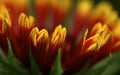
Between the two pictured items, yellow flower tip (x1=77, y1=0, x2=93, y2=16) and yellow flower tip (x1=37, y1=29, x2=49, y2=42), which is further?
yellow flower tip (x1=77, y1=0, x2=93, y2=16)

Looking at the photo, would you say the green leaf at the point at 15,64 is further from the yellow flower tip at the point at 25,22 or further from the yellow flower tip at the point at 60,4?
the yellow flower tip at the point at 60,4

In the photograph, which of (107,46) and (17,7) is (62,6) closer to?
(17,7)

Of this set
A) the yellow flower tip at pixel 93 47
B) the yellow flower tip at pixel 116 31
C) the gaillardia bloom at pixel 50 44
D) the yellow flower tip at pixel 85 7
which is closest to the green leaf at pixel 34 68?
the gaillardia bloom at pixel 50 44

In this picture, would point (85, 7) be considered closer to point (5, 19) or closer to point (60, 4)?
point (60, 4)

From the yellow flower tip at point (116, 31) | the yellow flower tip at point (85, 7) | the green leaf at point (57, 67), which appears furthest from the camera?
the yellow flower tip at point (85, 7)

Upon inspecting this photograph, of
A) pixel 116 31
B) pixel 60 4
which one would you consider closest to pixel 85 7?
pixel 60 4

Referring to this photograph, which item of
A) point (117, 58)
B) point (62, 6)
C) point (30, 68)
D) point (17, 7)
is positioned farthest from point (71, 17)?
point (30, 68)

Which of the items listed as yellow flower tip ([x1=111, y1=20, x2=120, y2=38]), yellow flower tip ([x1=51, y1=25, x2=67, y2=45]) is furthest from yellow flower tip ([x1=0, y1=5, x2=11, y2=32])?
yellow flower tip ([x1=111, y1=20, x2=120, y2=38])

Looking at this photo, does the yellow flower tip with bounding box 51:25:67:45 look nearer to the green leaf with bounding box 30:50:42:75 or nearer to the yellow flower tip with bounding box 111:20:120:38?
the green leaf with bounding box 30:50:42:75
